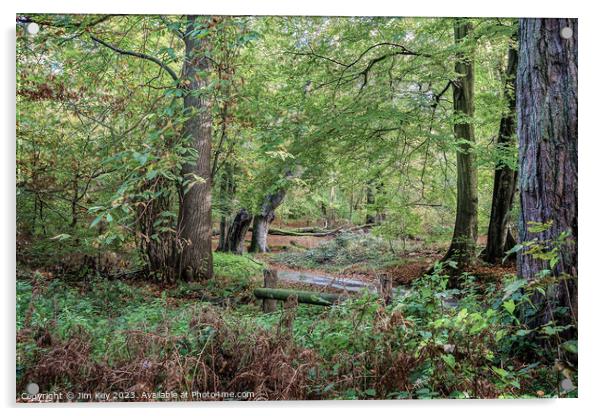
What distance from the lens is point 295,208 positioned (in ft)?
11.2

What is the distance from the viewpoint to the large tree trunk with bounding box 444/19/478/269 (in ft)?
11.0

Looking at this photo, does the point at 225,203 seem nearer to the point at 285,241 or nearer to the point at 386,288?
the point at 285,241

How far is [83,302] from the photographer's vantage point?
10.4 ft

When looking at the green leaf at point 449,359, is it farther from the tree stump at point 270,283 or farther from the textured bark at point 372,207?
the tree stump at point 270,283

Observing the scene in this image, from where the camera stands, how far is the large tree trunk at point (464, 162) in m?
3.34

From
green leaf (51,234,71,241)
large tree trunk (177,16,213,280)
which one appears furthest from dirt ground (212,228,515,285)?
green leaf (51,234,71,241)

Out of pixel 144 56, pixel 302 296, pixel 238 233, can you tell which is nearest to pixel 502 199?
pixel 302 296

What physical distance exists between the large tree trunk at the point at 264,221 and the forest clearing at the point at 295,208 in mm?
14

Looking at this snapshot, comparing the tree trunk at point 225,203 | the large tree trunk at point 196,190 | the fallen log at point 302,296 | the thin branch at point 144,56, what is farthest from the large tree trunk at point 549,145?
the thin branch at point 144,56

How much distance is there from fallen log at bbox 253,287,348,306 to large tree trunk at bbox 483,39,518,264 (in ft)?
3.75

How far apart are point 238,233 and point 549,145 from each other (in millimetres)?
2204
